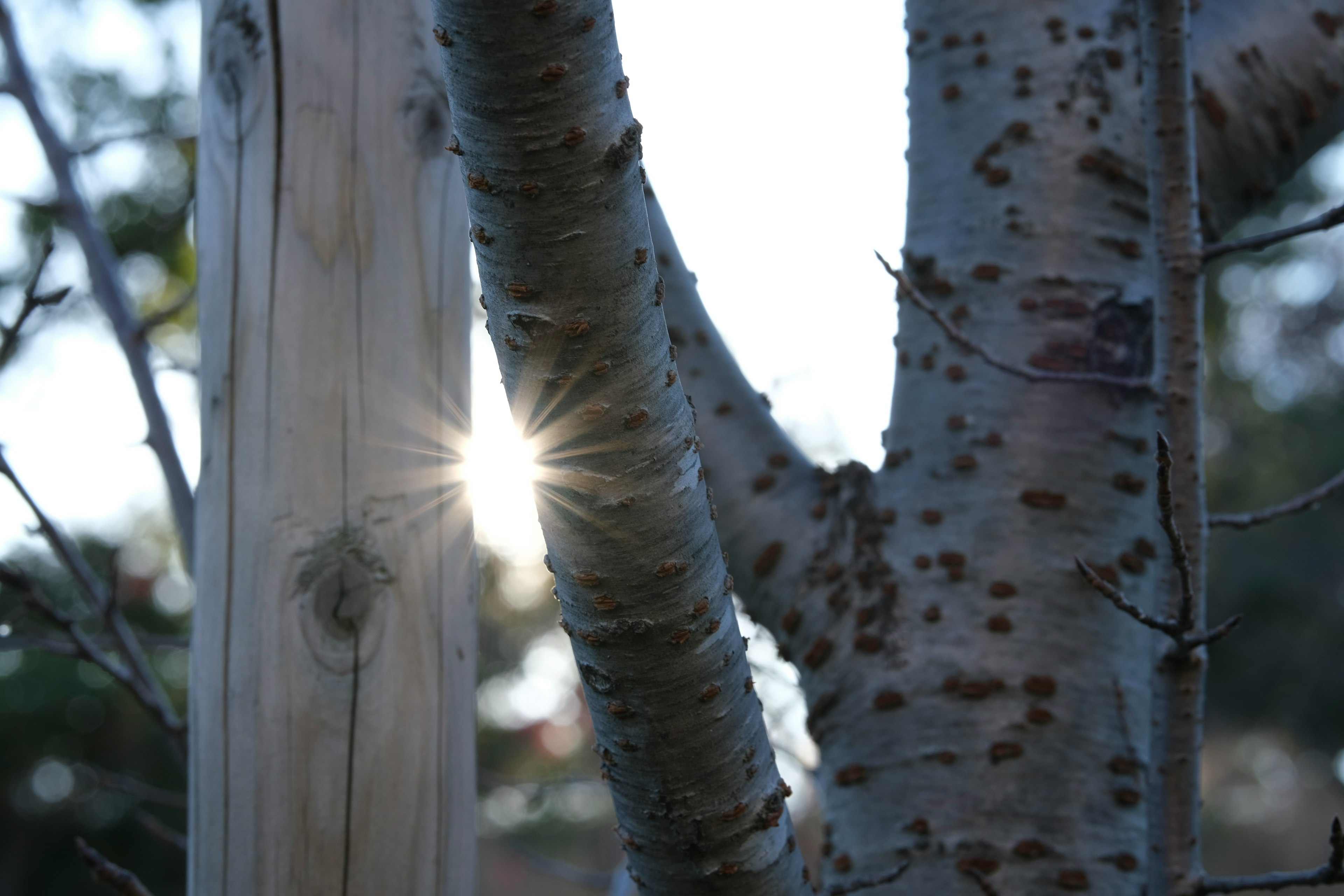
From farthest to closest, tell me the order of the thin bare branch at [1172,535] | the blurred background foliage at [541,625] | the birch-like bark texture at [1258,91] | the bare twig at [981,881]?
the blurred background foliage at [541,625]
the birch-like bark texture at [1258,91]
the bare twig at [981,881]
the thin bare branch at [1172,535]

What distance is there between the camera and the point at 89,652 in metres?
1.26

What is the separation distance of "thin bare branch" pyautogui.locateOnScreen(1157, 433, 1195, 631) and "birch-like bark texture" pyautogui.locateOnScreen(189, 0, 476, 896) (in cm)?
76

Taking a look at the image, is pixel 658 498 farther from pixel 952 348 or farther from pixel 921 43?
pixel 921 43

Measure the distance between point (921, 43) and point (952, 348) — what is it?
0.64 m

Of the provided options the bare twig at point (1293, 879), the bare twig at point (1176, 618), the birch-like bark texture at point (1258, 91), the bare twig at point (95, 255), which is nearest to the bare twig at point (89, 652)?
the bare twig at point (95, 255)

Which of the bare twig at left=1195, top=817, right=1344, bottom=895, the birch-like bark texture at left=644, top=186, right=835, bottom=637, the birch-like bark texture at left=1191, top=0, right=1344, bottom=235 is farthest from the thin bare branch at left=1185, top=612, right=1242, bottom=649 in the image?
the birch-like bark texture at left=1191, top=0, right=1344, bottom=235

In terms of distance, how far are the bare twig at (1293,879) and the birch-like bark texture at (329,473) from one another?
31.9 inches

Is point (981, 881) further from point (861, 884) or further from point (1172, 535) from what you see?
point (1172, 535)

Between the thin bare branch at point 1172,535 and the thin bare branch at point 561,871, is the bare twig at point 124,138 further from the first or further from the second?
the thin bare branch at point 561,871

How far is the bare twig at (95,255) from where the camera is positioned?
1.40m

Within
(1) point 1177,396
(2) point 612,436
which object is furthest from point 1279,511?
(2) point 612,436

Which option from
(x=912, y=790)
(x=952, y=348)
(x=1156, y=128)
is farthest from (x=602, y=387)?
(x=952, y=348)

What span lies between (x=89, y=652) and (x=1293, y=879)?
1.44 m

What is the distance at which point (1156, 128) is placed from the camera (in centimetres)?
107
